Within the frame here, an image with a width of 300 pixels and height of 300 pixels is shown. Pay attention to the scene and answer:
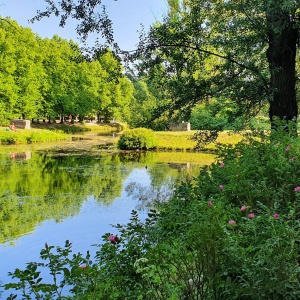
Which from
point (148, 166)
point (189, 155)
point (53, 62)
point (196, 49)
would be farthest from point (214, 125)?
point (53, 62)

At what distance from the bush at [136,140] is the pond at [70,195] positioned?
4654 millimetres

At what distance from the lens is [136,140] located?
2684 centimetres

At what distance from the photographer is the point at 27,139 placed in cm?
3016

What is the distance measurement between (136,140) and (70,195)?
15063mm

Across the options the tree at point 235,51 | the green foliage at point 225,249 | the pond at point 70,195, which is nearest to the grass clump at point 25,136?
the pond at point 70,195

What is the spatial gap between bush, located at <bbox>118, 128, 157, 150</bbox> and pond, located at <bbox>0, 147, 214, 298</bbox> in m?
4.65

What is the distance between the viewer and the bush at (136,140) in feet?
87.8

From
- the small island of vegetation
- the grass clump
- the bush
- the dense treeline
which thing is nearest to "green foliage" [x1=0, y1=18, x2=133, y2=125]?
the dense treeline

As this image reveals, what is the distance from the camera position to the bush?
87.8 ft

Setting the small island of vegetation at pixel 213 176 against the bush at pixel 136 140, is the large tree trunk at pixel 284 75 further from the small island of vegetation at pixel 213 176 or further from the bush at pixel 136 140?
the bush at pixel 136 140

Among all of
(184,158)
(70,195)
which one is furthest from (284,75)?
(184,158)

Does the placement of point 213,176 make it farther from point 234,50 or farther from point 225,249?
point 234,50

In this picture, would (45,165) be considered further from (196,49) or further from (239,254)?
(239,254)

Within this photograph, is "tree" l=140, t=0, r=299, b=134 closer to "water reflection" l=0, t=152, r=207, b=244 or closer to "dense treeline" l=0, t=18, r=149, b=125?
"water reflection" l=0, t=152, r=207, b=244
